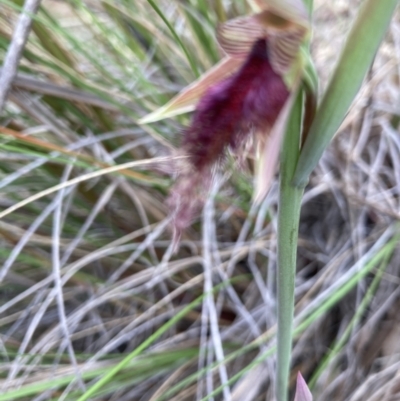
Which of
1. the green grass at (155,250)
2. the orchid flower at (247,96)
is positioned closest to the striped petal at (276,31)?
the orchid flower at (247,96)

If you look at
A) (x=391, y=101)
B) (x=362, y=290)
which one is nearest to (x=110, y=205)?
(x=362, y=290)

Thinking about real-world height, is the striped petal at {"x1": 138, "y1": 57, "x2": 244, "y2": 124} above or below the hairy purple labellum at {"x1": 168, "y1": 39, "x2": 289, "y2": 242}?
above

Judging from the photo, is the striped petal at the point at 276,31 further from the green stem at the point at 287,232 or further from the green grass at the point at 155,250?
the green grass at the point at 155,250

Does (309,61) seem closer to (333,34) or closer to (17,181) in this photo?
(17,181)

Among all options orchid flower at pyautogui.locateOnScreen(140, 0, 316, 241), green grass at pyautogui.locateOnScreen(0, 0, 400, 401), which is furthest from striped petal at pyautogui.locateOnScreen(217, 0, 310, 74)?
green grass at pyautogui.locateOnScreen(0, 0, 400, 401)

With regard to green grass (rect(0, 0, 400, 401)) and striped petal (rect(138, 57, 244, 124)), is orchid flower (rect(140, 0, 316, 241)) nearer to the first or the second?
striped petal (rect(138, 57, 244, 124))

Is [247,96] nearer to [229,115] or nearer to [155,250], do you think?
[229,115]

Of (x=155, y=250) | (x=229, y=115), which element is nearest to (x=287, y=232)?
(x=229, y=115)

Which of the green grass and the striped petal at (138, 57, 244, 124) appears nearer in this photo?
the striped petal at (138, 57, 244, 124)

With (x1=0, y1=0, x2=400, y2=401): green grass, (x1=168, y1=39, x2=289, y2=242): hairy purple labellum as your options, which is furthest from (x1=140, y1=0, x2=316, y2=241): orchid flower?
(x1=0, y1=0, x2=400, y2=401): green grass
